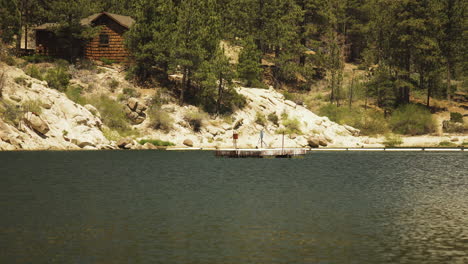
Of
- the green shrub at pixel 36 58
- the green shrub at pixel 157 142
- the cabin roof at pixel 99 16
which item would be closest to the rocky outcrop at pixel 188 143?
the green shrub at pixel 157 142

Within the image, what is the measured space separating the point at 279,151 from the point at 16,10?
4815 cm

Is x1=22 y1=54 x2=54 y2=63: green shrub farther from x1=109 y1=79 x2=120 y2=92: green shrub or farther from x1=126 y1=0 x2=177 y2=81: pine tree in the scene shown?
x1=126 y1=0 x2=177 y2=81: pine tree

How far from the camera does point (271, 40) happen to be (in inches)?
4171

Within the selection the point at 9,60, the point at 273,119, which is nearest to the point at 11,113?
the point at 9,60

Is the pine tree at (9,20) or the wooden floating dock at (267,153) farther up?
the pine tree at (9,20)

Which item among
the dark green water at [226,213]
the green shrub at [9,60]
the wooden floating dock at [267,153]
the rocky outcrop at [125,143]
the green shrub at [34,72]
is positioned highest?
the green shrub at [9,60]

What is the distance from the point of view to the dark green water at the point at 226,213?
80.7ft

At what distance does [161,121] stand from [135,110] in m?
4.43

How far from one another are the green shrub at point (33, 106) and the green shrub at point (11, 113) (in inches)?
36.6

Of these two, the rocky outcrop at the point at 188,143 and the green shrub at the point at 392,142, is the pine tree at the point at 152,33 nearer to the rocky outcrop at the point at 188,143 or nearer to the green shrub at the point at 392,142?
the rocky outcrop at the point at 188,143

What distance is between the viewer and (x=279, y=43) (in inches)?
4149

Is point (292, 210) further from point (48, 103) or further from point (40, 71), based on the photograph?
point (40, 71)

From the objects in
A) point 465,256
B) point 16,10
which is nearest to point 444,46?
point 16,10

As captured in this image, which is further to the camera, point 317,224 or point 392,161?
point 392,161
